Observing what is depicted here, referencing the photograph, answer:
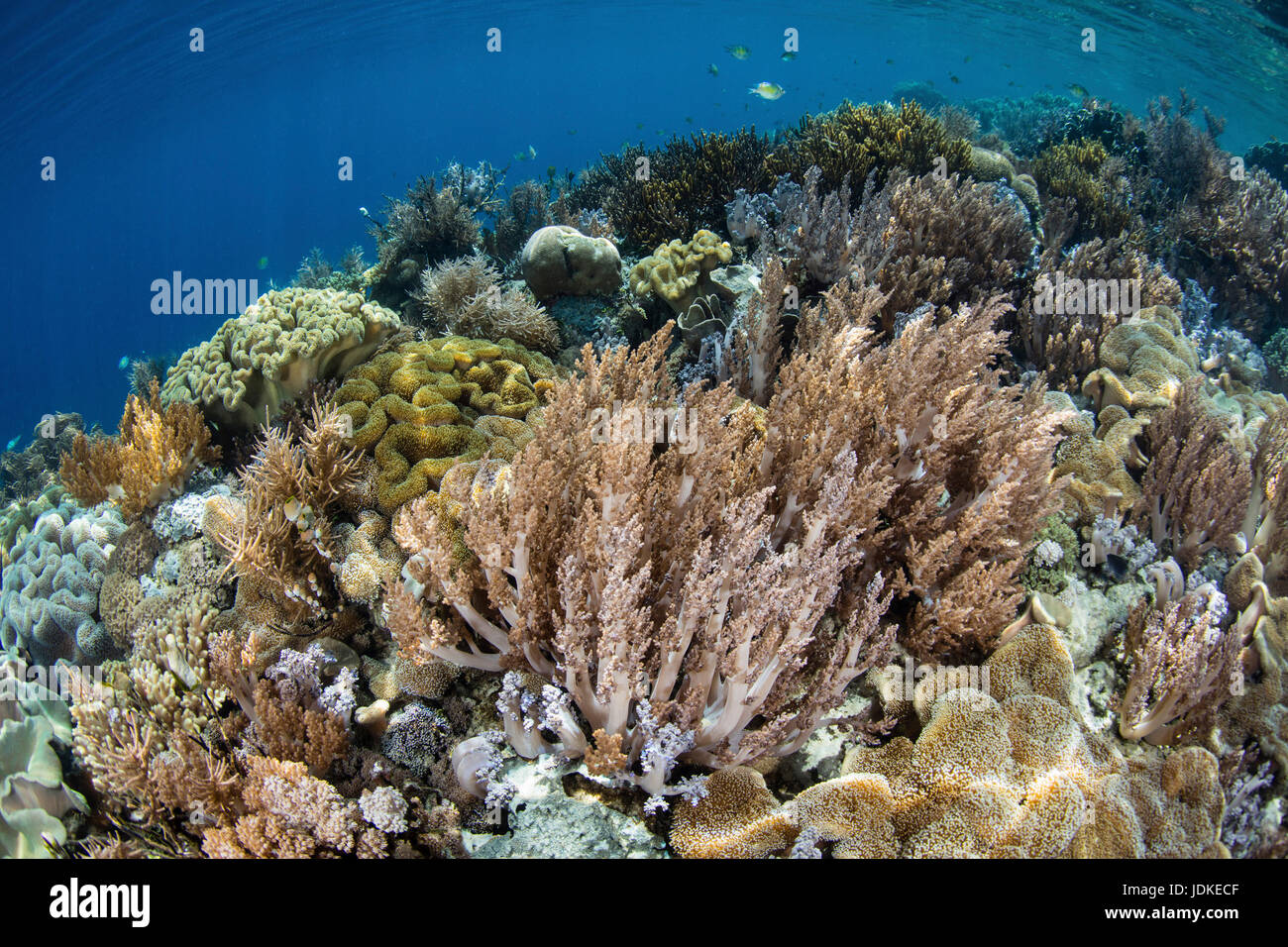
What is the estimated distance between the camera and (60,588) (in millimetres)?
4453

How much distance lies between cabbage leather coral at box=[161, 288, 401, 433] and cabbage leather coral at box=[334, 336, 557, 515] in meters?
0.38

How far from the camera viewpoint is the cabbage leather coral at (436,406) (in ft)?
13.8

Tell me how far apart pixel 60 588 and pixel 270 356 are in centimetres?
234

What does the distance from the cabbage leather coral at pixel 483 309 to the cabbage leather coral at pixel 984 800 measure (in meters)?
4.88

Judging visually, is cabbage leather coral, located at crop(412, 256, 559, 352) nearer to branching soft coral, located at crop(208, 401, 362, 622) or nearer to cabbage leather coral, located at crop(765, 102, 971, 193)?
branching soft coral, located at crop(208, 401, 362, 622)

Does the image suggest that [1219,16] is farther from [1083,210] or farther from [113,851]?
[113,851]

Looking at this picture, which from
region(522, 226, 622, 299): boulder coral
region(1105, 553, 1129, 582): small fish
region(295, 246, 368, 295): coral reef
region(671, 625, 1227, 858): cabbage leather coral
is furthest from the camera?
region(295, 246, 368, 295): coral reef

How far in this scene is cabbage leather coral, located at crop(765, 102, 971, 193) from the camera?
793 cm

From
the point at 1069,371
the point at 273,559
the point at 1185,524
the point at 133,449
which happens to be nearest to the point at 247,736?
the point at 273,559

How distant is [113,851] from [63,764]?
0.95 metres

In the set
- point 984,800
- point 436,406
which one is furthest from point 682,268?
point 984,800

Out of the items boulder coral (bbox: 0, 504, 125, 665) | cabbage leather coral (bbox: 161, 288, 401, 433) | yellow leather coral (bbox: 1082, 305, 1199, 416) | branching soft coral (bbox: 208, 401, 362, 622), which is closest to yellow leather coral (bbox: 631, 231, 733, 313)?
cabbage leather coral (bbox: 161, 288, 401, 433)

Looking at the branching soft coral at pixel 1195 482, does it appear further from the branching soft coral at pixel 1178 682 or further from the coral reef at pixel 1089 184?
the coral reef at pixel 1089 184

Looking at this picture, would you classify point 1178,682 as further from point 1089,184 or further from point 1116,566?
point 1089,184
